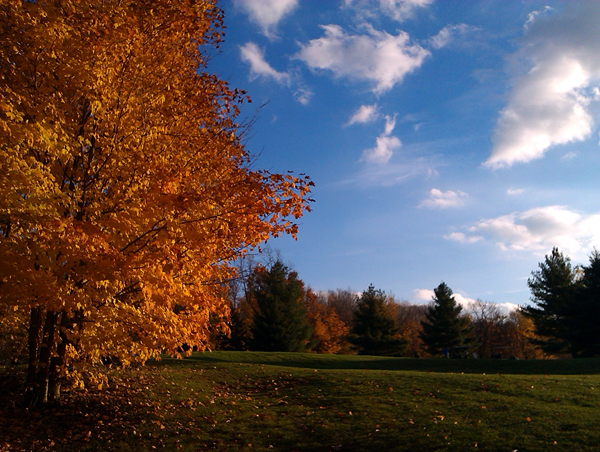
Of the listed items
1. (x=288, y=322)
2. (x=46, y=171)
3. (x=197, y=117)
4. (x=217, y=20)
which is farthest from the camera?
(x=288, y=322)

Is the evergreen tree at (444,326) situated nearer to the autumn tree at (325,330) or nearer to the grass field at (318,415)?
the autumn tree at (325,330)

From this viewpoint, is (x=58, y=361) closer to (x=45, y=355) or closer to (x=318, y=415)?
(x=45, y=355)

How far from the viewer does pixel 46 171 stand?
19.6 ft

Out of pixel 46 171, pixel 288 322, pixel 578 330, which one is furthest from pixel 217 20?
pixel 578 330

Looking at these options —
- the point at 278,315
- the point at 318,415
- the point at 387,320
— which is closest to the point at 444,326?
the point at 387,320

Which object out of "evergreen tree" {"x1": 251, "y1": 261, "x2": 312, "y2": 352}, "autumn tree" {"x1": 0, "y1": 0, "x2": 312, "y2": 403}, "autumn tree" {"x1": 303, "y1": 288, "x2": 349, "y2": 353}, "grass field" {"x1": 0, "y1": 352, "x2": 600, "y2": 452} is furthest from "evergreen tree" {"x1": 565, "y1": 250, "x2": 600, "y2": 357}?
"autumn tree" {"x1": 0, "y1": 0, "x2": 312, "y2": 403}

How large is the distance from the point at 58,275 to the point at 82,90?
2.96 m

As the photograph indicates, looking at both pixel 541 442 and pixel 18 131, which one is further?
pixel 541 442

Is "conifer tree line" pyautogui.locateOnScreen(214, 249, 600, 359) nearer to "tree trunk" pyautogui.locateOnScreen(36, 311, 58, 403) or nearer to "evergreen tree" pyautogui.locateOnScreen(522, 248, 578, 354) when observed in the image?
"evergreen tree" pyautogui.locateOnScreen(522, 248, 578, 354)

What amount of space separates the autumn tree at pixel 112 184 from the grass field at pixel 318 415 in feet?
5.04

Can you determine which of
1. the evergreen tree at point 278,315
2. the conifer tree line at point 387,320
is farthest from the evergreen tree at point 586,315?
the evergreen tree at point 278,315

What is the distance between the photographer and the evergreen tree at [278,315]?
1357 inches

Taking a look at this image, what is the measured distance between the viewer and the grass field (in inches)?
283

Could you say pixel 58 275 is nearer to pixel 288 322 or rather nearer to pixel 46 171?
pixel 46 171
